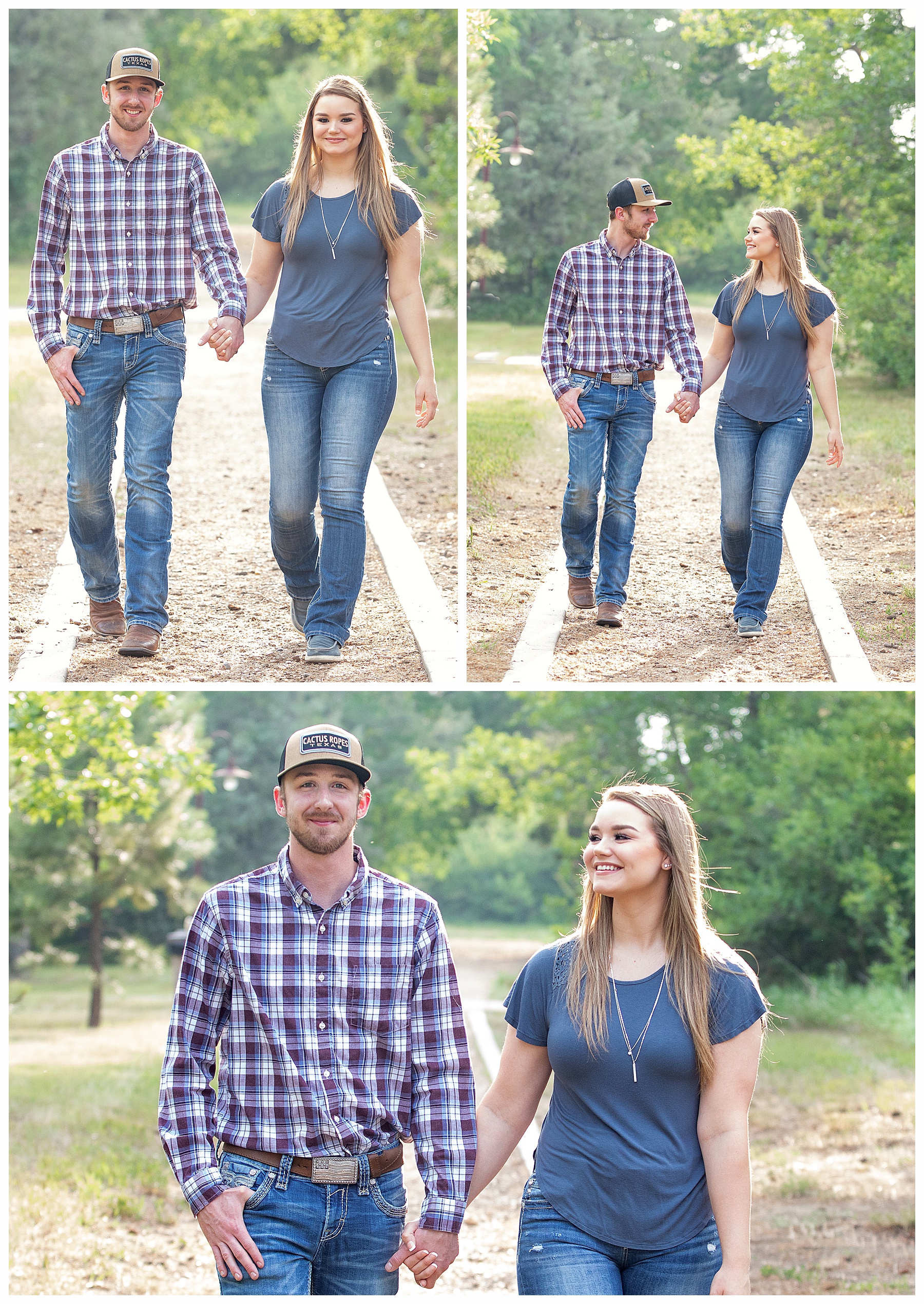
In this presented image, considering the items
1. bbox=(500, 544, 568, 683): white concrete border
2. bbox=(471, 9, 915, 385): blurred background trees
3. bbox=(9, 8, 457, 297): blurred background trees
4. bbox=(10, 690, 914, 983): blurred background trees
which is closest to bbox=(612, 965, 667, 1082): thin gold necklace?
bbox=(500, 544, 568, 683): white concrete border

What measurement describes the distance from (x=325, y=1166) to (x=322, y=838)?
2.91ft

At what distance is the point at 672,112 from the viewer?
7.88 m

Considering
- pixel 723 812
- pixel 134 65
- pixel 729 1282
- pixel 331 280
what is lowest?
pixel 723 812

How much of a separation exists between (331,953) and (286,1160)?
1.84 ft

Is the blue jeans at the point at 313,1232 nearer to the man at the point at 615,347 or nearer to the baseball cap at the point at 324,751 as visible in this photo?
the baseball cap at the point at 324,751

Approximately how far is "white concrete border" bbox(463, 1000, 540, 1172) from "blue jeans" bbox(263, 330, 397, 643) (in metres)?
4.10

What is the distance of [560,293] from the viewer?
6457 millimetres

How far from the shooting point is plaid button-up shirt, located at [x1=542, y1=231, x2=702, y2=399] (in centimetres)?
635

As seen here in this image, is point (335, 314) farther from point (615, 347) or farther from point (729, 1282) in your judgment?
point (729, 1282)

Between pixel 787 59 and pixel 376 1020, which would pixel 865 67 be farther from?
pixel 376 1020

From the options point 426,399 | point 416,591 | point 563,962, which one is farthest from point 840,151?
point 563,962

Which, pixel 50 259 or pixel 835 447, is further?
pixel 835 447

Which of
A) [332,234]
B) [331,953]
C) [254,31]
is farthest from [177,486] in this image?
[331,953]

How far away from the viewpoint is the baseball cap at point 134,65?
534 cm
